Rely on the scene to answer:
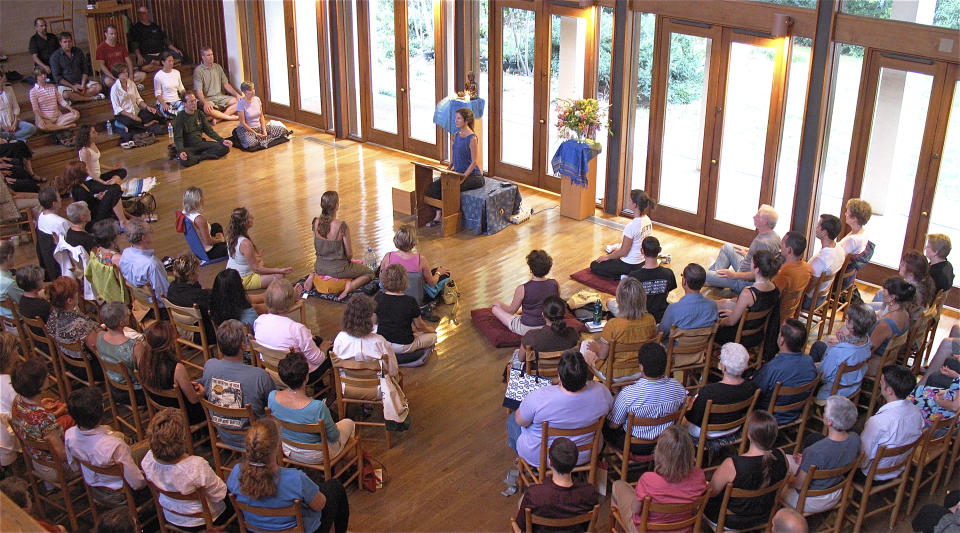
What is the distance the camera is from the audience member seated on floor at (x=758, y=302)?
24.1 ft

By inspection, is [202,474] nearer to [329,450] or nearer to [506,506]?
[329,450]

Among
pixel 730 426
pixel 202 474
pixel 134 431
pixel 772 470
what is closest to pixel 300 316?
pixel 134 431

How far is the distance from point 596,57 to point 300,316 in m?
5.10

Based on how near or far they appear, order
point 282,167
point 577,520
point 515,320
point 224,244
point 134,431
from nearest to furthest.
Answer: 1. point 577,520
2. point 134,431
3. point 515,320
4. point 224,244
5. point 282,167

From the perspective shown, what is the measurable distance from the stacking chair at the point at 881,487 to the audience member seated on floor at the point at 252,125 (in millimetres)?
10522

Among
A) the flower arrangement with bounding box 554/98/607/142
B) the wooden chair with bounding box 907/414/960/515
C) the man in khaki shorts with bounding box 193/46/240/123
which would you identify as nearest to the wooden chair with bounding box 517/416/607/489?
A: the wooden chair with bounding box 907/414/960/515

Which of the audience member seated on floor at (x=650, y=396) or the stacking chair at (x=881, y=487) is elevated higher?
the audience member seated on floor at (x=650, y=396)

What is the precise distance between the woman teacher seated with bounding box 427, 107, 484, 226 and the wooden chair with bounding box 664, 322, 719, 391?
4436 millimetres

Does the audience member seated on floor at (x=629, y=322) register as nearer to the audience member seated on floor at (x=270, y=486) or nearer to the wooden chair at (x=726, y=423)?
the wooden chair at (x=726, y=423)

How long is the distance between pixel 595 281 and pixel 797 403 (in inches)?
139

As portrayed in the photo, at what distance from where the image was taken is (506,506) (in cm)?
633

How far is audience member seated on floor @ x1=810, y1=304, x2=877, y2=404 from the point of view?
650 cm

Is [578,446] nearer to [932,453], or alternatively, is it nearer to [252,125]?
[932,453]

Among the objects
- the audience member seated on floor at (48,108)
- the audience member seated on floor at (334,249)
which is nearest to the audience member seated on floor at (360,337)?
the audience member seated on floor at (334,249)
